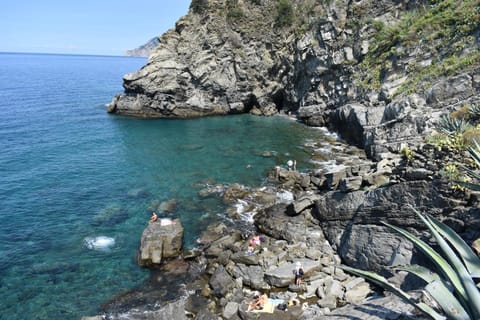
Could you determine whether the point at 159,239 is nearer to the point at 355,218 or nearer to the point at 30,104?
the point at 355,218

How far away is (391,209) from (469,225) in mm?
3758

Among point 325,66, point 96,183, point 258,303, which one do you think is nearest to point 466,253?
point 258,303

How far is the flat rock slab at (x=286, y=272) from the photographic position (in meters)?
17.4

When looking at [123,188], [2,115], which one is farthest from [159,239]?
[2,115]

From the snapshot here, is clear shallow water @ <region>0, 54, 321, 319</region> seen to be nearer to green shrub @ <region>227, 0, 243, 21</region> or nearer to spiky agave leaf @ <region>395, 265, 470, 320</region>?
spiky agave leaf @ <region>395, 265, 470, 320</region>

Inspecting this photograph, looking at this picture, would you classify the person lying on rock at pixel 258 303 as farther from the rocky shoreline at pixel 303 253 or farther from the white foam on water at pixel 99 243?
the white foam on water at pixel 99 243

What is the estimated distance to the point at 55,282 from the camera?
18.4 m

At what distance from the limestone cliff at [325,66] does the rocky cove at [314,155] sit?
21cm

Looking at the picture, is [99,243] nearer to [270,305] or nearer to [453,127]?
[270,305]

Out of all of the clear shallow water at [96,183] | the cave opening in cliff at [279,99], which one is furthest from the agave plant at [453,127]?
the cave opening in cliff at [279,99]

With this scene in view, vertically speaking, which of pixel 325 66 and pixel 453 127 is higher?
pixel 325 66

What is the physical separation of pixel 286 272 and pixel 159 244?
814 centimetres

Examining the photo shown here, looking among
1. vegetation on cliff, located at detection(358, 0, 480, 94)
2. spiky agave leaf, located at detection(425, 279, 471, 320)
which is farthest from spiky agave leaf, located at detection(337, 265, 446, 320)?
vegetation on cliff, located at detection(358, 0, 480, 94)

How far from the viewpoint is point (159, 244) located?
66.9 feet
